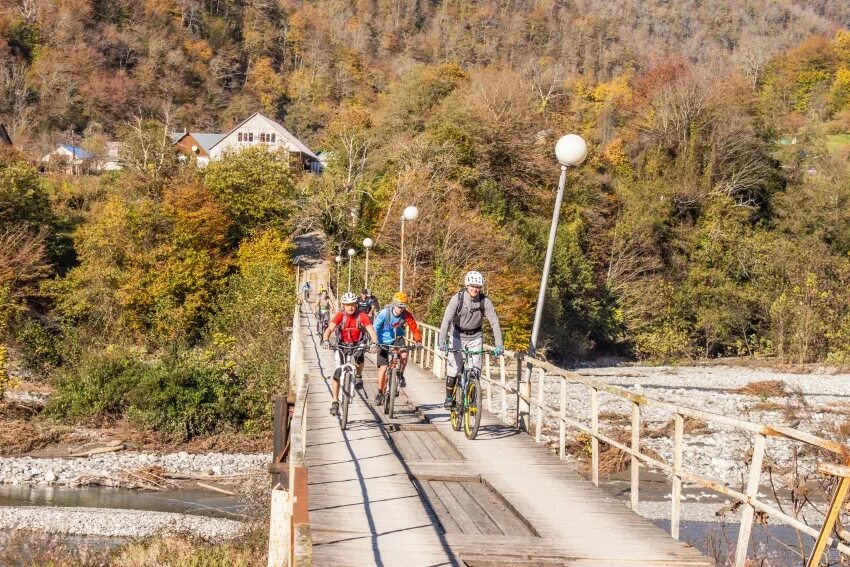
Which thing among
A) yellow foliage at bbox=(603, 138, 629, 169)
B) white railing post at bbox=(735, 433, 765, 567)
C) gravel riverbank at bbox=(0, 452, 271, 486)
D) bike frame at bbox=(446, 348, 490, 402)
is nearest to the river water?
gravel riverbank at bbox=(0, 452, 271, 486)

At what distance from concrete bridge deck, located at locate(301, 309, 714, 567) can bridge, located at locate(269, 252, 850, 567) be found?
0.6 inches

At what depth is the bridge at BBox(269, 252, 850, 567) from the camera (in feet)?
21.6

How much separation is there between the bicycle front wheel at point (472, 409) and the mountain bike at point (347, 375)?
5.99 ft

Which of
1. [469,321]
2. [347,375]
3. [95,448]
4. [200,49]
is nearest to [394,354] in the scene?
[347,375]

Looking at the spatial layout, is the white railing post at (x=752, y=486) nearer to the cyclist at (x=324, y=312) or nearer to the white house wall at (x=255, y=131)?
the cyclist at (x=324, y=312)

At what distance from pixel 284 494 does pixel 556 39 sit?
158 meters

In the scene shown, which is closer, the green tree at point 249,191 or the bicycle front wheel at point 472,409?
the bicycle front wheel at point 472,409

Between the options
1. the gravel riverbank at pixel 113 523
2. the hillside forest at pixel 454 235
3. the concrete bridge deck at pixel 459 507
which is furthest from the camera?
the hillside forest at pixel 454 235

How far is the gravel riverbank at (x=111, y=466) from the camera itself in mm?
29234

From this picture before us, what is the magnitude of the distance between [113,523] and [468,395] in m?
14.0

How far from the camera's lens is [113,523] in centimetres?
2400

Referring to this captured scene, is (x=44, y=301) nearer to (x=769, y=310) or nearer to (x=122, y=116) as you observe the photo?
(x=769, y=310)

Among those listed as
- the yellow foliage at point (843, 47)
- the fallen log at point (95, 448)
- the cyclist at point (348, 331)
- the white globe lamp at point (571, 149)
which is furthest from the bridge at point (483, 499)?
the yellow foliage at point (843, 47)

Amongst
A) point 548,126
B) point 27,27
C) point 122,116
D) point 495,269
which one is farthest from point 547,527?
point 27,27
